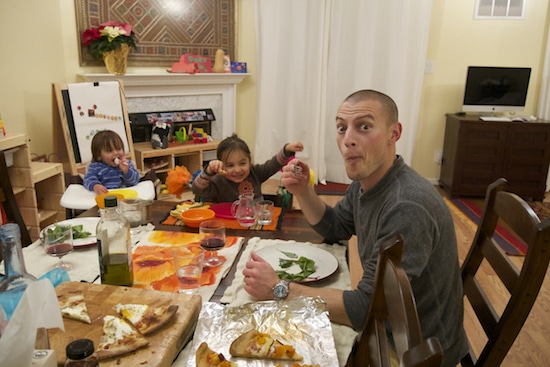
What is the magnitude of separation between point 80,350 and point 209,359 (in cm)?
24

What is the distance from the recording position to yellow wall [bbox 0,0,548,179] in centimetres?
343

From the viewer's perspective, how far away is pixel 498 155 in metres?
4.41

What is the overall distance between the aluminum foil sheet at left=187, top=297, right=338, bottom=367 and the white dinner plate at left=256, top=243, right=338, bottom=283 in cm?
21

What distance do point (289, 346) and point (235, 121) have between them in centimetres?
435

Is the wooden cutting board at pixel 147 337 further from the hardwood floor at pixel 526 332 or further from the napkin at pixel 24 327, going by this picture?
the hardwood floor at pixel 526 332

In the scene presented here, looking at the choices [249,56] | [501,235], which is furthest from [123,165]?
[501,235]

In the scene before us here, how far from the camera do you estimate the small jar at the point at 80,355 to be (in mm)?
774

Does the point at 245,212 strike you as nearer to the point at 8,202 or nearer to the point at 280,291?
the point at 280,291

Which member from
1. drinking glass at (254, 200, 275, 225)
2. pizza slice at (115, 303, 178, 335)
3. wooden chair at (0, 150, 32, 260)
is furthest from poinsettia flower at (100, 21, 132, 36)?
pizza slice at (115, 303, 178, 335)

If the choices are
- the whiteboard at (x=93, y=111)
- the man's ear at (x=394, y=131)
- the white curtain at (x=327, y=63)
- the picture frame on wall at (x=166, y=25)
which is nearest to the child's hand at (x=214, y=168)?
the man's ear at (x=394, y=131)

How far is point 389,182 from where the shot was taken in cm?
131

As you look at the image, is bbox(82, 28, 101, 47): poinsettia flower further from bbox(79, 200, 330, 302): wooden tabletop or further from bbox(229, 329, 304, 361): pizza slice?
bbox(229, 329, 304, 361): pizza slice

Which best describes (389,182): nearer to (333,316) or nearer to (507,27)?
(333,316)

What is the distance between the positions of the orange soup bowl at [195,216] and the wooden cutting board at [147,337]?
575mm
